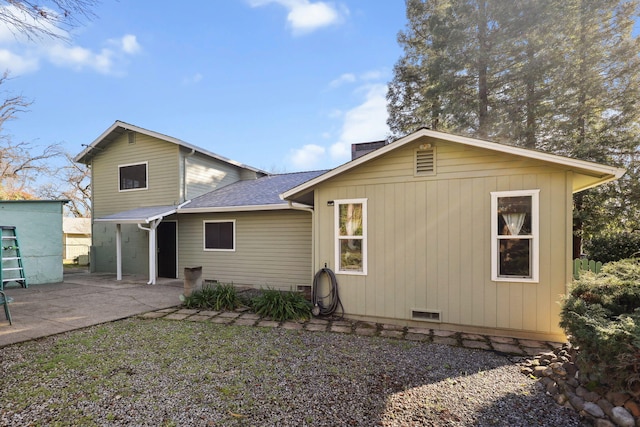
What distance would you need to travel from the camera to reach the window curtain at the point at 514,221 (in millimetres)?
4801

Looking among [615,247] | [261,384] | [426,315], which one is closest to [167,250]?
[261,384]

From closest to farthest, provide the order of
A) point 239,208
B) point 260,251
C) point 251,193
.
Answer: point 239,208
point 260,251
point 251,193

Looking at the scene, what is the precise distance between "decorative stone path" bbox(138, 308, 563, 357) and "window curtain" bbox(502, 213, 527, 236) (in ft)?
5.44

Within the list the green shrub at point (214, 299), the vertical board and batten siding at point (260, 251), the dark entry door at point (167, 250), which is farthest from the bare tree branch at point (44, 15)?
the dark entry door at point (167, 250)

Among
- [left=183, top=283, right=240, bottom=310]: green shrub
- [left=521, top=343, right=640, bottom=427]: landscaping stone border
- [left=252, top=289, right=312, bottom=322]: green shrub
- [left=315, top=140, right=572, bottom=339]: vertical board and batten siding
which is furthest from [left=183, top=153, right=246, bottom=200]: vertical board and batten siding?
[left=521, top=343, right=640, bottom=427]: landscaping stone border

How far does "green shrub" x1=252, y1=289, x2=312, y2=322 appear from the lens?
227 inches

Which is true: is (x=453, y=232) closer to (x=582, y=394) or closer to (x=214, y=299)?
(x=582, y=394)

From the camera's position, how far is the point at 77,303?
675 cm

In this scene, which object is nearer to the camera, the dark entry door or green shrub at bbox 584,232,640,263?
green shrub at bbox 584,232,640,263

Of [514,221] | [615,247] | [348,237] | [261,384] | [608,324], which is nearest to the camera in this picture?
[608,324]

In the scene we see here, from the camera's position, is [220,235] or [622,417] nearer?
[622,417]

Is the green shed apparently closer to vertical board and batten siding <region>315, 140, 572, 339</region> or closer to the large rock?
vertical board and batten siding <region>315, 140, 572, 339</region>

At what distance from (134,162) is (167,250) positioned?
141 inches

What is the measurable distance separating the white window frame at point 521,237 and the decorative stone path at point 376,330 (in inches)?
36.5
